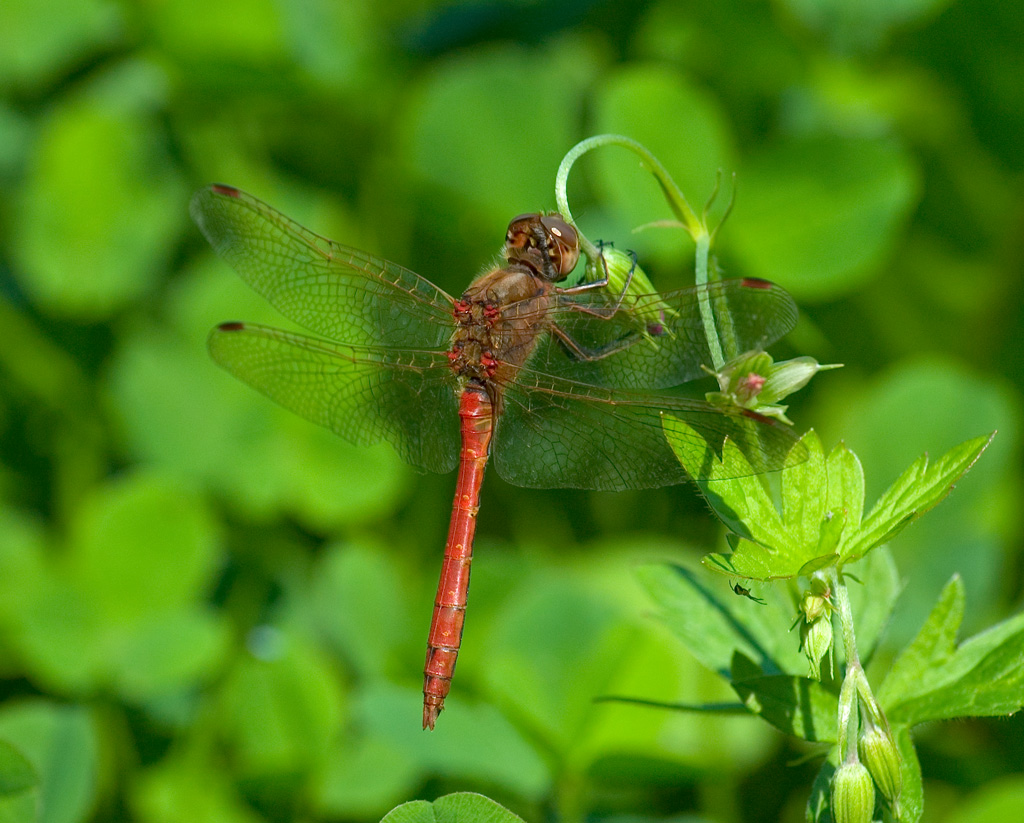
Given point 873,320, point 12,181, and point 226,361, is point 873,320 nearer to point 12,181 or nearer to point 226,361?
point 226,361

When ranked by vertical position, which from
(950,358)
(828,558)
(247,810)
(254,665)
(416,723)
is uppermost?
(828,558)

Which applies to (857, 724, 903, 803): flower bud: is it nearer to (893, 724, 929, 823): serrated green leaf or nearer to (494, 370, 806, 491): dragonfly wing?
(893, 724, 929, 823): serrated green leaf

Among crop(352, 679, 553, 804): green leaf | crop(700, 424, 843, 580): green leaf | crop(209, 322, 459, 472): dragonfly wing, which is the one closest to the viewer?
crop(700, 424, 843, 580): green leaf

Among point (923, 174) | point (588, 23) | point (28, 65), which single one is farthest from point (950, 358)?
point (28, 65)

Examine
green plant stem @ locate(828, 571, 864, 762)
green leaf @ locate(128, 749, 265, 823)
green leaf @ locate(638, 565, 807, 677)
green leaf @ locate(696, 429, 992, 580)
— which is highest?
green leaf @ locate(696, 429, 992, 580)

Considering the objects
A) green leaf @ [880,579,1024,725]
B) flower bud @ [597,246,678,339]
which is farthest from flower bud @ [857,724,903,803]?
flower bud @ [597,246,678,339]

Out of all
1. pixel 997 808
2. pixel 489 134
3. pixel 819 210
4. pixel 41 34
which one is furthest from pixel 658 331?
pixel 41 34
